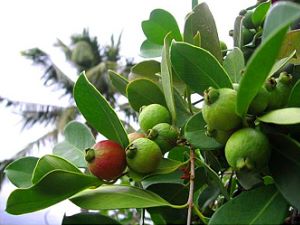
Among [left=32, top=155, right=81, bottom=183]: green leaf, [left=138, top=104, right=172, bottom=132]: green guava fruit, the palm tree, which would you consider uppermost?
[left=138, top=104, right=172, bottom=132]: green guava fruit

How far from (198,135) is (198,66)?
8 cm

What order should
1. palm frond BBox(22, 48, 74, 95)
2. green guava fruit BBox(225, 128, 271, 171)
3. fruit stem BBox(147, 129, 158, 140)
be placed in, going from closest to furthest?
green guava fruit BBox(225, 128, 271, 171)
fruit stem BBox(147, 129, 158, 140)
palm frond BBox(22, 48, 74, 95)

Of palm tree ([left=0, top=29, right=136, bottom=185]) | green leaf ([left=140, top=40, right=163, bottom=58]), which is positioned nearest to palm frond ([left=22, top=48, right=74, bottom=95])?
palm tree ([left=0, top=29, right=136, bottom=185])

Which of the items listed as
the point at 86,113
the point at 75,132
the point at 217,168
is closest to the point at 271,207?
the point at 217,168

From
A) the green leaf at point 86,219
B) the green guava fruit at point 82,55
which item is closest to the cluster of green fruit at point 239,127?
the green leaf at point 86,219

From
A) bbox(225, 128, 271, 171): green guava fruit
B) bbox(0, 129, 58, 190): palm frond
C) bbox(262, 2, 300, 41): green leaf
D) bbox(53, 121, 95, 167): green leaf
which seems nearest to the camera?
bbox(262, 2, 300, 41): green leaf

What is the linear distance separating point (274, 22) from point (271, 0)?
41 cm

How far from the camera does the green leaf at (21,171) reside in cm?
61

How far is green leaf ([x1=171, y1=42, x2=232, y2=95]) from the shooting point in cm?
48

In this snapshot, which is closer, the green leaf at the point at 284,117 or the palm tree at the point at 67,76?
the green leaf at the point at 284,117

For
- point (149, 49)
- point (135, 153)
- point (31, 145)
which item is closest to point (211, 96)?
point (135, 153)

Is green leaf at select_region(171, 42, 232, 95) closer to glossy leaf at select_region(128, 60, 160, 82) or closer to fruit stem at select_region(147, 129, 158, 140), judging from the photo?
fruit stem at select_region(147, 129, 158, 140)

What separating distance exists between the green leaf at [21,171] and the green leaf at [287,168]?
1.17 ft

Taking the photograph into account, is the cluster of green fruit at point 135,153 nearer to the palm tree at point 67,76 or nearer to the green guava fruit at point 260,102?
the green guava fruit at point 260,102
